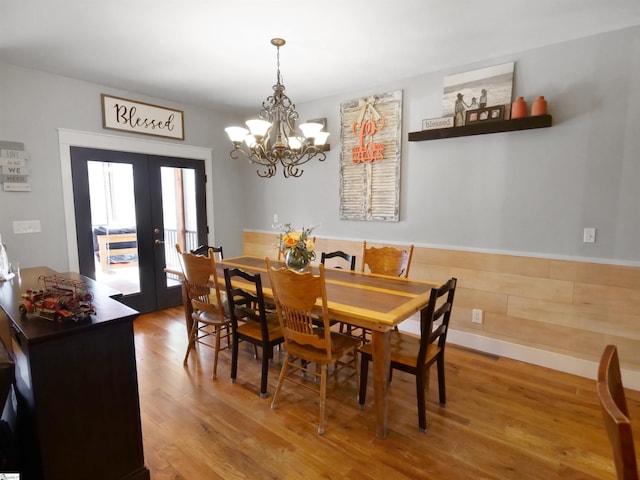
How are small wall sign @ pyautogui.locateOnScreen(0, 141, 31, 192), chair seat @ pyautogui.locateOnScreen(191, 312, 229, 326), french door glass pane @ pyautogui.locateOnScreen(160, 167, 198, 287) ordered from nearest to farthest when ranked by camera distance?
chair seat @ pyautogui.locateOnScreen(191, 312, 229, 326), small wall sign @ pyautogui.locateOnScreen(0, 141, 31, 192), french door glass pane @ pyautogui.locateOnScreen(160, 167, 198, 287)

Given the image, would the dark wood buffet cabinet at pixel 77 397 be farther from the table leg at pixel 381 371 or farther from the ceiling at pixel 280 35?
the ceiling at pixel 280 35

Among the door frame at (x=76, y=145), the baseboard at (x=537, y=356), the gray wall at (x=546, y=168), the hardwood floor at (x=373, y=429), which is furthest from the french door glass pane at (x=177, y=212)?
the baseboard at (x=537, y=356)

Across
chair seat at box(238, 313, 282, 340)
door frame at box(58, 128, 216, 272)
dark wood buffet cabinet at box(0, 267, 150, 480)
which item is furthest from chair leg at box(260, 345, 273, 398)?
door frame at box(58, 128, 216, 272)

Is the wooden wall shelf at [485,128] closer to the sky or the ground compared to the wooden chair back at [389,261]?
closer to the sky

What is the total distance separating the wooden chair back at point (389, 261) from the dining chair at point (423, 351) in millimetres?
760

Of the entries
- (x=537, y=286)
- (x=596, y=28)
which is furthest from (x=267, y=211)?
(x=596, y=28)

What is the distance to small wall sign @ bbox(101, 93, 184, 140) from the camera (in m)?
3.75

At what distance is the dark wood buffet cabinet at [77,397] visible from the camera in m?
1.39

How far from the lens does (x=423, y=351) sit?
1998mm

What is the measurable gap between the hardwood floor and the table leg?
108mm

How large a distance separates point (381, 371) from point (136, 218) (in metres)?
3.49

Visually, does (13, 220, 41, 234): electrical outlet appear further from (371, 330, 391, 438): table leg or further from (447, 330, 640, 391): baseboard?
(447, 330, 640, 391): baseboard

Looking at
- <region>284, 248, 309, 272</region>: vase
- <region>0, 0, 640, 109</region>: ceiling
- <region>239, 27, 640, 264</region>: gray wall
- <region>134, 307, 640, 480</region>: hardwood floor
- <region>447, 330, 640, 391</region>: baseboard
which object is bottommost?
<region>134, 307, 640, 480</region>: hardwood floor

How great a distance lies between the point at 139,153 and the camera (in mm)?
4047
